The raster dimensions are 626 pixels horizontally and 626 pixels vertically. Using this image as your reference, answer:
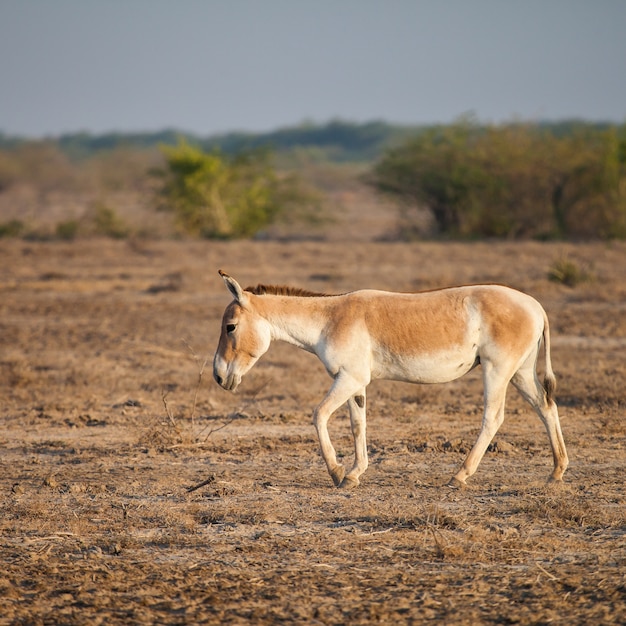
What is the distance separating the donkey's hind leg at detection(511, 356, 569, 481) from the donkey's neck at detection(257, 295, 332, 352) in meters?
1.58

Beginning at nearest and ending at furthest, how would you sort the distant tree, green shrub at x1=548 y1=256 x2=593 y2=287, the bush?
green shrub at x1=548 y1=256 x2=593 y2=287, the bush, the distant tree

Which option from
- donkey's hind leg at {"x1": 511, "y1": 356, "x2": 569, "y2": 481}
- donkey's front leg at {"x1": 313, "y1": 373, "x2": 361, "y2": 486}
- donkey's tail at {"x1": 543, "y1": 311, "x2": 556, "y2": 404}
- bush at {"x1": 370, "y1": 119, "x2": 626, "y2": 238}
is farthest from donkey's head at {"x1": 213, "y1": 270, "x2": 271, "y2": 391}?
bush at {"x1": 370, "y1": 119, "x2": 626, "y2": 238}

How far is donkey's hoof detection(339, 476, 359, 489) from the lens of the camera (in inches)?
267

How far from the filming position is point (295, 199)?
3631 centimetres

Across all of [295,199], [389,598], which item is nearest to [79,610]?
[389,598]

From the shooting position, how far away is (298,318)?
6977 mm

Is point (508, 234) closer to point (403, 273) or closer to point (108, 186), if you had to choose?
Answer: point (403, 273)

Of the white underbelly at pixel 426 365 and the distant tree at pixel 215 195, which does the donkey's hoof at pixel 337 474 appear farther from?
the distant tree at pixel 215 195

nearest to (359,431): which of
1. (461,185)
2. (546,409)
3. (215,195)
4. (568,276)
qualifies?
(546,409)

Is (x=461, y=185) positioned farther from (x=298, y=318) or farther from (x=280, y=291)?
(x=298, y=318)

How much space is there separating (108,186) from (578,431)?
48.7m

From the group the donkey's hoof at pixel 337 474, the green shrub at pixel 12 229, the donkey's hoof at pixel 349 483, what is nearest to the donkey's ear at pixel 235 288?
the donkey's hoof at pixel 337 474

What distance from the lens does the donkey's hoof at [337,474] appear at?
6.75 m

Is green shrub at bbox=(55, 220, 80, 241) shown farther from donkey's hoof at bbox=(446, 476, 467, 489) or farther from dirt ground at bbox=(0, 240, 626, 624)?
donkey's hoof at bbox=(446, 476, 467, 489)
